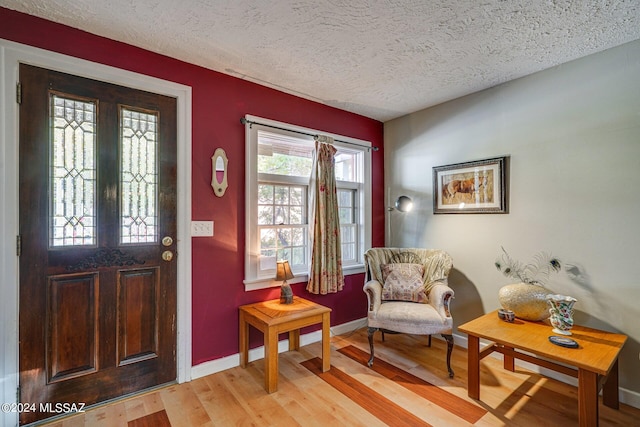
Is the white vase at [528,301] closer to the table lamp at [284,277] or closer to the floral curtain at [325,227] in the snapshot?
the floral curtain at [325,227]

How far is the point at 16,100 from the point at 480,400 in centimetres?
351

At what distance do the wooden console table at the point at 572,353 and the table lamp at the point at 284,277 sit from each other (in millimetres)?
1386

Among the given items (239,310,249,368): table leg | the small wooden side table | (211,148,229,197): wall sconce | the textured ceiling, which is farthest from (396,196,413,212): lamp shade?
(239,310,249,368): table leg

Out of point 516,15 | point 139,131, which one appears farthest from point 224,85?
point 516,15

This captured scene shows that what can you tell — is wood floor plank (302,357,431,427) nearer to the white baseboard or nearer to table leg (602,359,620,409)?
the white baseboard

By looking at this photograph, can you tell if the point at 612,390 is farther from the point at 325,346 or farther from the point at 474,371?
the point at 325,346

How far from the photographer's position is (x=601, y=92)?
211 centimetres

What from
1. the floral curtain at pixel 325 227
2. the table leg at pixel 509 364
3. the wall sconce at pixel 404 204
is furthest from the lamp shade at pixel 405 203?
the table leg at pixel 509 364

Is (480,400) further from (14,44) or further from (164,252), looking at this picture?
(14,44)

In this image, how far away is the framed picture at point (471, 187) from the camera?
8.59ft

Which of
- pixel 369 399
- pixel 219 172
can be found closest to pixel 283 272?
pixel 219 172

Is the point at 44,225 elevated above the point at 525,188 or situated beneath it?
situated beneath

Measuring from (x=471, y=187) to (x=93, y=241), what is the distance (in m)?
3.17

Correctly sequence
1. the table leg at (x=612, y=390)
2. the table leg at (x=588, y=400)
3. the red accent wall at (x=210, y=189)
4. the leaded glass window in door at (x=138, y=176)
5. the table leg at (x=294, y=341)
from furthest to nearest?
the table leg at (x=294, y=341) → the red accent wall at (x=210, y=189) → the leaded glass window in door at (x=138, y=176) → the table leg at (x=612, y=390) → the table leg at (x=588, y=400)
